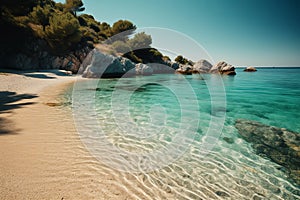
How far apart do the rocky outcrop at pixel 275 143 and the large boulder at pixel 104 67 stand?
924 inches

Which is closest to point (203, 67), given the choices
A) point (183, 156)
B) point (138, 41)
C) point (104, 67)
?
point (138, 41)

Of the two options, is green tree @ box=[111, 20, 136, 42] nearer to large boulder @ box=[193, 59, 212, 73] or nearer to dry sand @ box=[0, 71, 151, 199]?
large boulder @ box=[193, 59, 212, 73]

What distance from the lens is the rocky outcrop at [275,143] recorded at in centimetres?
378

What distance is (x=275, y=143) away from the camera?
15.9 ft

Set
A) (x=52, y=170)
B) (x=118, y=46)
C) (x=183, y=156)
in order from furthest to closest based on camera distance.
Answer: (x=118, y=46), (x=183, y=156), (x=52, y=170)

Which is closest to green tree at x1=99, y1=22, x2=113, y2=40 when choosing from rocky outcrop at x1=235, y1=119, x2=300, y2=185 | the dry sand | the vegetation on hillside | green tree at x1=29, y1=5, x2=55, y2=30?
the vegetation on hillside

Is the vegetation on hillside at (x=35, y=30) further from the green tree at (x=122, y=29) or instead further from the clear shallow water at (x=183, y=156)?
the clear shallow water at (x=183, y=156)

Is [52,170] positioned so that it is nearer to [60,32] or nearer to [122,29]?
[60,32]

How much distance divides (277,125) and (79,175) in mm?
7658

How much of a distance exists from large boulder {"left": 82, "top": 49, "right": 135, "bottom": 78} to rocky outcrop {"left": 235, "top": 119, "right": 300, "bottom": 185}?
2346cm

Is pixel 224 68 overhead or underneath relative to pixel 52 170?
overhead

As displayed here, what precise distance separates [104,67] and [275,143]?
25326 millimetres

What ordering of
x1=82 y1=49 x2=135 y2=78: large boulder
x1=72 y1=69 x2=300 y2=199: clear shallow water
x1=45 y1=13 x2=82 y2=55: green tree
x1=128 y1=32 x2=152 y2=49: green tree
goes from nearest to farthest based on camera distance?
1. x1=72 y1=69 x2=300 y2=199: clear shallow water
2. x1=82 y1=49 x2=135 y2=78: large boulder
3. x1=45 y1=13 x2=82 y2=55: green tree
4. x1=128 y1=32 x2=152 y2=49: green tree

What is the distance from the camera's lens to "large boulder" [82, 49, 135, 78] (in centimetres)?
2538
